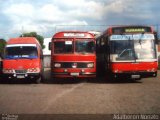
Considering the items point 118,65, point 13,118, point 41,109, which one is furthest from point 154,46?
point 13,118

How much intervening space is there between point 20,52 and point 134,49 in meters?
6.19

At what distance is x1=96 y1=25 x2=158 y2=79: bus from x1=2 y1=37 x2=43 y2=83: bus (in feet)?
13.1

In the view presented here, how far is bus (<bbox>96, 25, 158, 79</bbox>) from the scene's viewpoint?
20.8 metres

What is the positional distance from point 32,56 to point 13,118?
12.3 metres

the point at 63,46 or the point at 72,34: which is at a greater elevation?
the point at 72,34

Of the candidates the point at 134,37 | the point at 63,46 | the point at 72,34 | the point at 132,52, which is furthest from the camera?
the point at 72,34

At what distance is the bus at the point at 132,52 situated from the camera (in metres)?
20.8

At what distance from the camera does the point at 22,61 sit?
21.4 meters

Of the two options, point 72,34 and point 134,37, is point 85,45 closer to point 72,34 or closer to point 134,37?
point 72,34

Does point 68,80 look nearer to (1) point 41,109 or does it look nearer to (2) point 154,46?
(2) point 154,46

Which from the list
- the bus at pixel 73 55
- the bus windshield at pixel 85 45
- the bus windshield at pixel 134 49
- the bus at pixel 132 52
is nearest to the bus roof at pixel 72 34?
the bus at pixel 73 55

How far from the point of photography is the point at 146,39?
20984 mm

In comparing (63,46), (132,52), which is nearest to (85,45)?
(63,46)

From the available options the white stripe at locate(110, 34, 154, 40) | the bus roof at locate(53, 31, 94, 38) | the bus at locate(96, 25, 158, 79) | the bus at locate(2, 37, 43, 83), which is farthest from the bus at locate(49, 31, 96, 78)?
the white stripe at locate(110, 34, 154, 40)
